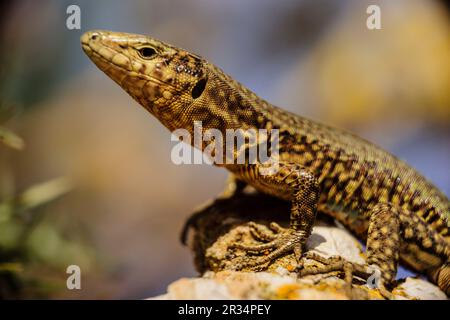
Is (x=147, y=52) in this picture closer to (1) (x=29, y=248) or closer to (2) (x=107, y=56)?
(2) (x=107, y=56)

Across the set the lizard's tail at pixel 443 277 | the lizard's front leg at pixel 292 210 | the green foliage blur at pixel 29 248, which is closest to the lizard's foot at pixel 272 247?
the lizard's front leg at pixel 292 210

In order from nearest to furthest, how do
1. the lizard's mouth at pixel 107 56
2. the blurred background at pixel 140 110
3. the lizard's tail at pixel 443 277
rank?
the lizard's mouth at pixel 107 56
the lizard's tail at pixel 443 277
the blurred background at pixel 140 110

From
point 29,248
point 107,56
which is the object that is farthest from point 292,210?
point 29,248

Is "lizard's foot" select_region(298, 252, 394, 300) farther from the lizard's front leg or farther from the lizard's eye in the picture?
the lizard's eye

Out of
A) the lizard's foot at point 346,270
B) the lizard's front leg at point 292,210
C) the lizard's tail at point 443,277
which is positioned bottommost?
the lizard's tail at point 443,277

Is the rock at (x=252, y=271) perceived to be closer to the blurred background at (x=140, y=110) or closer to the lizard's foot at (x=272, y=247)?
the lizard's foot at (x=272, y=247)

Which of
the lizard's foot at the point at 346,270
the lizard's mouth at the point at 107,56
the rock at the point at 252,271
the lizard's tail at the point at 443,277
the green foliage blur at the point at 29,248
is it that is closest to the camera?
the rock at the point at 252,271

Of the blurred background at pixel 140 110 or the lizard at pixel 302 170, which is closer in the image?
the lizard at pixel 302 170
